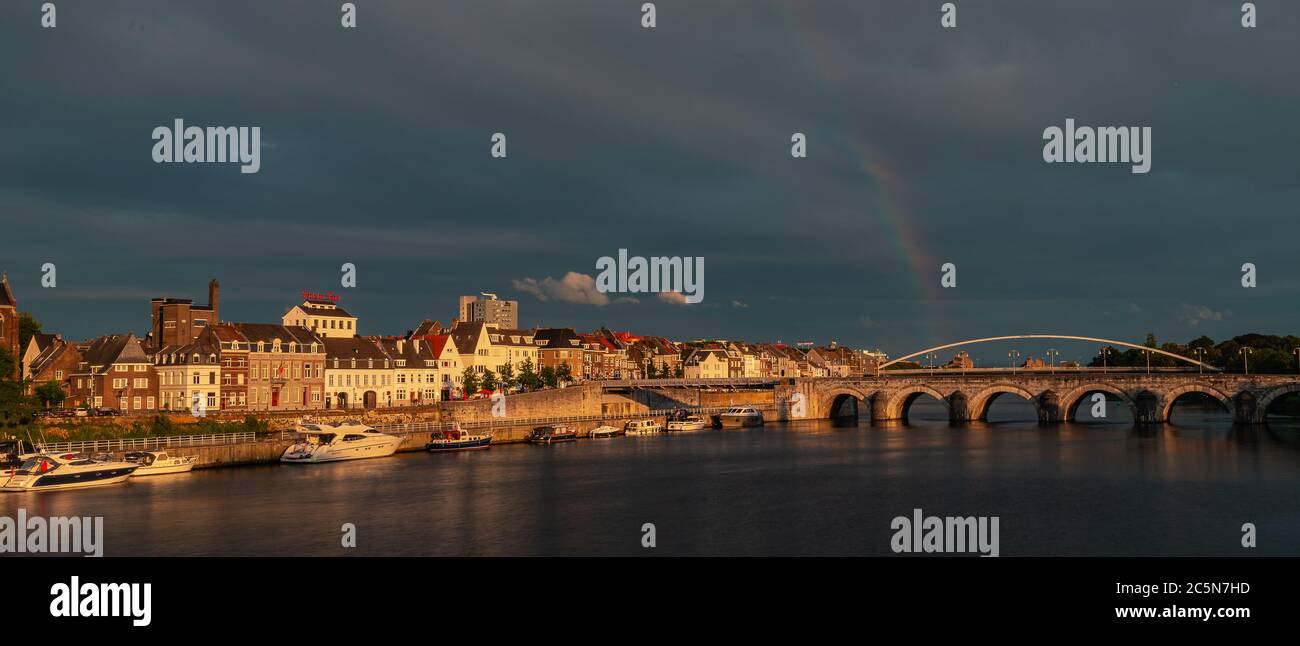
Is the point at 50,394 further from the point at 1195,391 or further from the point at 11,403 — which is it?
the point at 1195,391

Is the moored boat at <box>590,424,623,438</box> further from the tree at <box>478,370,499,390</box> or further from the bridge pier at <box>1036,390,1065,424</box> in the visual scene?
the bridge pier at <box>1036,390,1065,424</box>

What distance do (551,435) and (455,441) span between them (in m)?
12.0

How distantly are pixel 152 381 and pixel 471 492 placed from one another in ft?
132

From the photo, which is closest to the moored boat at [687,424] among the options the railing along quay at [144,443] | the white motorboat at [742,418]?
the white motorboat at [742,418]

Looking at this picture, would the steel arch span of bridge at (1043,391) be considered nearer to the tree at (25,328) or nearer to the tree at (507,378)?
the tree at (507,378)

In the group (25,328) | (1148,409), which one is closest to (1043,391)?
(1148,409)

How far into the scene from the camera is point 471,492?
47.0m

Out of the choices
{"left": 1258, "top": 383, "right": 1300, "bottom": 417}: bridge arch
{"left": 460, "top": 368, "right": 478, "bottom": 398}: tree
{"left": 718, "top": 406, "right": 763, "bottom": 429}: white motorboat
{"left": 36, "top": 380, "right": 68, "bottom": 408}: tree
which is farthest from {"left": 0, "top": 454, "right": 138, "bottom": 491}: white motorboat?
{"left": 1258, "top": 383, "right": 1300, "bottom": 417}: bridge arch

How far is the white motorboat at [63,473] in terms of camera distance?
46.4m

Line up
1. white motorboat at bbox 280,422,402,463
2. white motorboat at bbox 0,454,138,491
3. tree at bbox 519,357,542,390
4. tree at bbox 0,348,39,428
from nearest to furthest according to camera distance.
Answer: white motorboat at bbox 0,454,138,491
tree at bbox 0,348,39,428
white motorboat at bbox 280,422,402,463
tree at bbox 519,357,542,390

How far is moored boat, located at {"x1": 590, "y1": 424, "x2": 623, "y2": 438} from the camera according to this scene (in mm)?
89312

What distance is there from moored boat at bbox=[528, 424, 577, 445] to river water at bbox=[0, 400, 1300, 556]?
9281 millimetres
